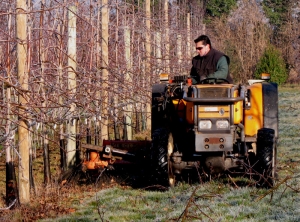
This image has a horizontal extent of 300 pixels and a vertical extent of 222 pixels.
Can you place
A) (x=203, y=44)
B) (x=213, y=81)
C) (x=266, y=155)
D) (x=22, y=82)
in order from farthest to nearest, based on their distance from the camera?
(x=203, y=44) < (x=213, y=81) < (x=266, y=155) < (x=22, y=82)

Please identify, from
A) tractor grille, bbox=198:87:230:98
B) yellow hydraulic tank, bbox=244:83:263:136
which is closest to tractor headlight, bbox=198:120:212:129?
tractor grille, bbox=198:87:230:98

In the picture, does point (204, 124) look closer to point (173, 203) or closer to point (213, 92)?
point (213, 92)

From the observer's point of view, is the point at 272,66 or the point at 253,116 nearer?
the point at 253,116

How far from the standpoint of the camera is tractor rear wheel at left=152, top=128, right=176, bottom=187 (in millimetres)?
9430

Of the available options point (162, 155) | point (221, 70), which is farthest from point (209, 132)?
point (221, 70)

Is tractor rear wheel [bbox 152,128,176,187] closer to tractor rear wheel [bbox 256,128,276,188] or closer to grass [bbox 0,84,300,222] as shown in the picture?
grass [bbox 0,84,300,222]

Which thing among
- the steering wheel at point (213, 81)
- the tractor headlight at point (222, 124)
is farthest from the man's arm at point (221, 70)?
the tractor headlight at point (222, 124)

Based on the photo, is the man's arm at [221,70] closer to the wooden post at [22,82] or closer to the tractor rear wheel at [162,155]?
the tractor rear wheel at [162,155]

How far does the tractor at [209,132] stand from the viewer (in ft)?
30.2

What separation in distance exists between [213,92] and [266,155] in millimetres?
1125

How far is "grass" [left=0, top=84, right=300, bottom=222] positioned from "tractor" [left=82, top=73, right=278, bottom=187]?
0.27 metres

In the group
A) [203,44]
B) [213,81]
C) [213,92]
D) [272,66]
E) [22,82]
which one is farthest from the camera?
[272,66]

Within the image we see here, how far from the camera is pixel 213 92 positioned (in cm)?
921

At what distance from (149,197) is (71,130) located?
432 centimetres
